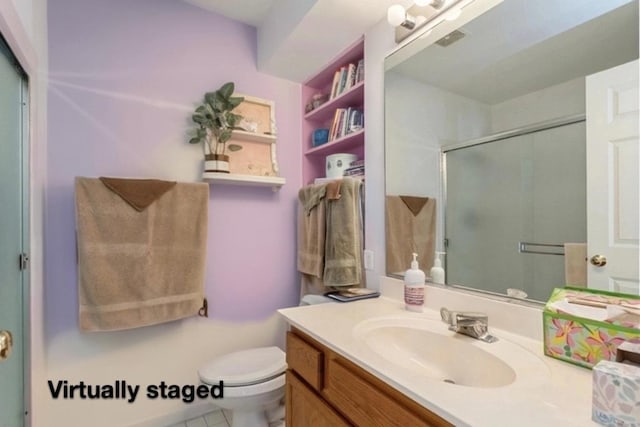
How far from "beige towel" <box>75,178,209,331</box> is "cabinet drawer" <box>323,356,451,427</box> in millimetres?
1032

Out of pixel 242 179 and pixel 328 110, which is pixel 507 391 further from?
pixel 328 110

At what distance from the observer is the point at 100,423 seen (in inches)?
61.0

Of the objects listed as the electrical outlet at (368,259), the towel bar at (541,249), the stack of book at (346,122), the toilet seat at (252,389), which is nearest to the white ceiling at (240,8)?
the stack of book at (346,122)

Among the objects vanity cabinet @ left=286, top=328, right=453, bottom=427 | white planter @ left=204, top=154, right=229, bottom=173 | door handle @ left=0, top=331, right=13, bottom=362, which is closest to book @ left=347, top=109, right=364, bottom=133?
white planter @ left=204, top=154, right=229, bottom=173

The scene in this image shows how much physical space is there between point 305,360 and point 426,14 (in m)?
1.42

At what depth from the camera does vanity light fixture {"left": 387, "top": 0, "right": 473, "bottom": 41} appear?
1.17m

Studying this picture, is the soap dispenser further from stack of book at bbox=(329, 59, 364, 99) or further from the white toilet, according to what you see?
stack of book at bbox=(329, 59, 364, 99)

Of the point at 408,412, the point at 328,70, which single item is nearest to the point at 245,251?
the point at 328,70

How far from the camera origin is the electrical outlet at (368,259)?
62.3 inches

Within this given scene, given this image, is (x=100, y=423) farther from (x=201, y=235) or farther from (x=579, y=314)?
(x=579, y=314)

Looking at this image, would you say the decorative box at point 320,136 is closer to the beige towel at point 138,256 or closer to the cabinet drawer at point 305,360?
the beige towel at point 138,256

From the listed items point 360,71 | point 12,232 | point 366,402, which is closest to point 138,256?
point 12,232

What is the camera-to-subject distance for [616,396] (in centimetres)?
50

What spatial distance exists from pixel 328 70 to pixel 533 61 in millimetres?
1273
